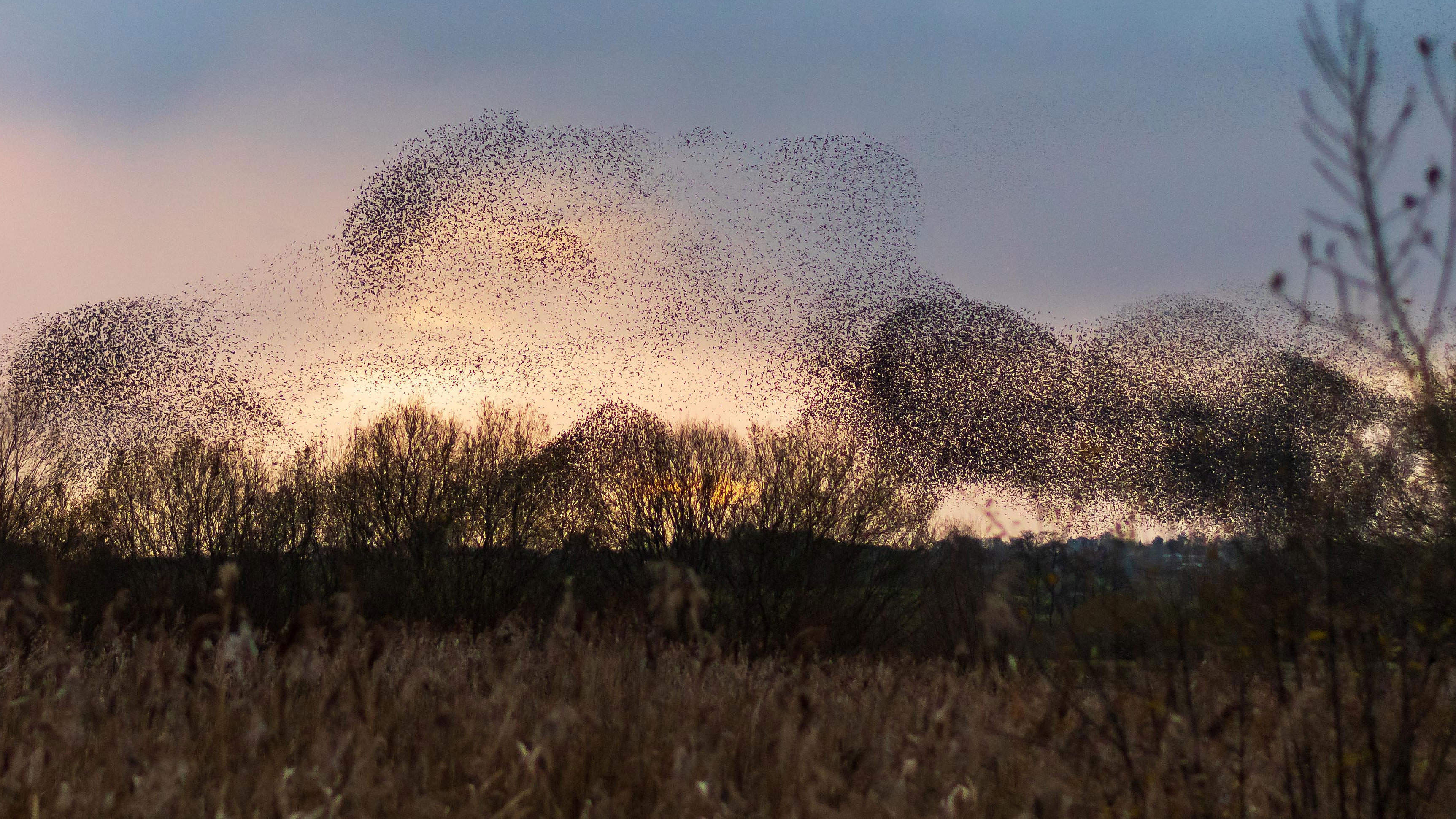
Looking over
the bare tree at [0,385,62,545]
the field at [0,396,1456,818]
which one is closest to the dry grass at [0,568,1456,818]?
the field at [0,396,1456,818]

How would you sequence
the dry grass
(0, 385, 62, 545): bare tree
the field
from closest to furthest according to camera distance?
the dry grass, the field, (0, 385, 62, 545): bare tree

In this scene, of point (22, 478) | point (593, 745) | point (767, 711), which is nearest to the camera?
Answer: point (593, 745)

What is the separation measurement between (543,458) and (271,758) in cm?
2806

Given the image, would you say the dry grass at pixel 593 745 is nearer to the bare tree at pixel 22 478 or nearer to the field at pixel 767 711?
the field at pixel 767 711

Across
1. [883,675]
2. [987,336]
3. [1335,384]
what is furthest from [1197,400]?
[1335,384]

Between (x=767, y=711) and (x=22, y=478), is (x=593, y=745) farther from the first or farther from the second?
(x=22, y=478)

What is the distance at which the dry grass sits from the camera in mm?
4262

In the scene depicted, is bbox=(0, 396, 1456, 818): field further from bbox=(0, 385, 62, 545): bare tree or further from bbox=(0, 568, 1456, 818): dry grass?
bbox=(0, 385, 62, 545): bare tree

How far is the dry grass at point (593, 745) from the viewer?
4262mm

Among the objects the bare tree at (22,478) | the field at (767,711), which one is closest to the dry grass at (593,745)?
the field at (767,711)

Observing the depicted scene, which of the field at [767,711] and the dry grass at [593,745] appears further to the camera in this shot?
the field at [767,711]

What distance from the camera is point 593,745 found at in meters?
5.30

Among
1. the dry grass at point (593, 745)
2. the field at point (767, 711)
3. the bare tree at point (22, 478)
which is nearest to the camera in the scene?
the dry grass at point (593, 745)

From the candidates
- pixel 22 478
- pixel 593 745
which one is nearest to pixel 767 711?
pixel 593 745
